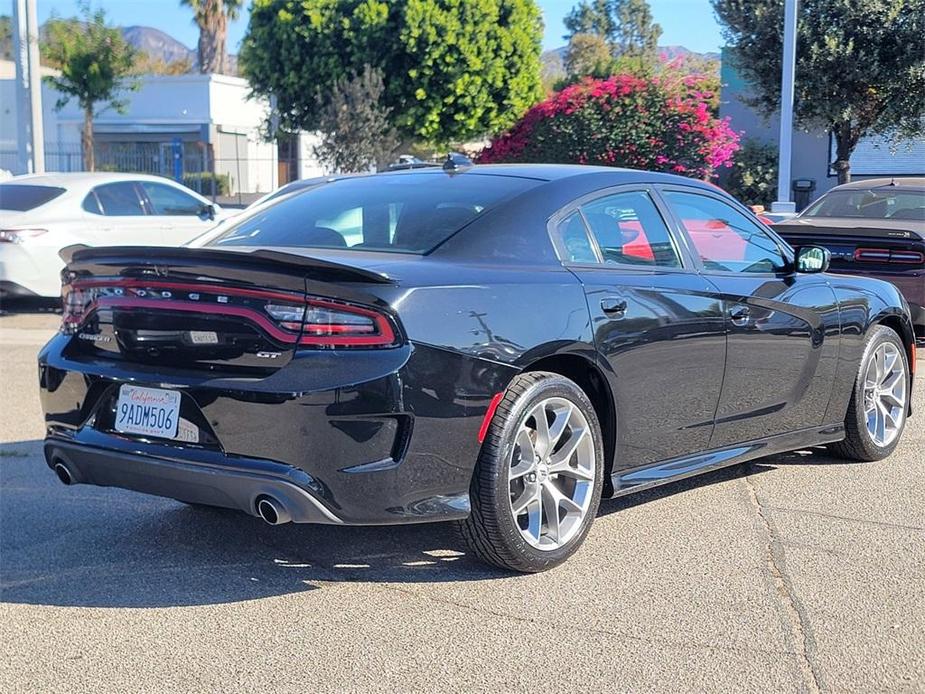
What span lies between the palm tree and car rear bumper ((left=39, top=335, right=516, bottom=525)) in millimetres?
47750

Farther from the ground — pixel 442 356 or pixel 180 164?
pixel 180 164

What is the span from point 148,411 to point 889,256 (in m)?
6.96

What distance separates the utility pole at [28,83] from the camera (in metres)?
19.0

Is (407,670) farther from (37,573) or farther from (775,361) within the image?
(775,361)

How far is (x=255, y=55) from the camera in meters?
31.4

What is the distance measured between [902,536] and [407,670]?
251 centimetres

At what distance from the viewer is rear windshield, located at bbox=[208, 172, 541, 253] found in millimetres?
4695

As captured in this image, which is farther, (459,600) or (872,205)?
(872,205)

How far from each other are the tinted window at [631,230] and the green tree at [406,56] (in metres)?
25.7

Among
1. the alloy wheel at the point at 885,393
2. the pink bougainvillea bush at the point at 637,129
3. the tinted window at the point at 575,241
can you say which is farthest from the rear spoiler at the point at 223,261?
the pink bougainvillea bush at the point at 637,129

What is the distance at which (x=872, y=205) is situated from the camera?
11.5 m

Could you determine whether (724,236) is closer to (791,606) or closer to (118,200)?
(791,606)

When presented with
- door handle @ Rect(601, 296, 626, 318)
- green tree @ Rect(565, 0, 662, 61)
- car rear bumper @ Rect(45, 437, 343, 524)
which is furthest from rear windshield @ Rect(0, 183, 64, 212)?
green tree @ Rect(565, 0, 662, 61)

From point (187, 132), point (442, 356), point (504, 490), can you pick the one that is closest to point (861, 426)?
point (504, 490)
